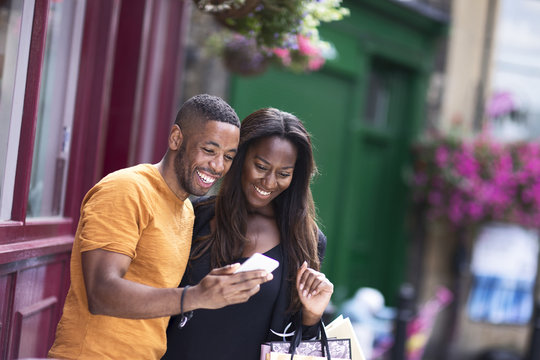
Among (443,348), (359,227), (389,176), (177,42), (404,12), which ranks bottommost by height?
(443,348)

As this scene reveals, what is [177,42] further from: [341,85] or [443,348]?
[443,348]

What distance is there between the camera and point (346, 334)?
2.85 m

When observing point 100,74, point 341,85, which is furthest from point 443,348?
point 100,74

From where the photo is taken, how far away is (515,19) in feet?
30.6

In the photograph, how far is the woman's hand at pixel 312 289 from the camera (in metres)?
2.67

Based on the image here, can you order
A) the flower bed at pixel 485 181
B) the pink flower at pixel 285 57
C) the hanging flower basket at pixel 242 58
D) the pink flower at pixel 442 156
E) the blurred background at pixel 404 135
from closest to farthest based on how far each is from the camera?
1. the pink flower at pixel 285 57
2. the hanging flower basket at pixel 242 58
3. the blurred background at pixel 404 135
4. the flower bed at pixel 485 181
5. the pink flower at pixel 442 156

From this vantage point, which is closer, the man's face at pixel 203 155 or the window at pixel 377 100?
the man's face at pixel 203 155

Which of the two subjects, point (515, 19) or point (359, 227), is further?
point (515, 19)

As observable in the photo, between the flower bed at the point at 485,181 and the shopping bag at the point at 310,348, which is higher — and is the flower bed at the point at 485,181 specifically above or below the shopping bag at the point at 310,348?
above

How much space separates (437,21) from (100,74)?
18.3ft

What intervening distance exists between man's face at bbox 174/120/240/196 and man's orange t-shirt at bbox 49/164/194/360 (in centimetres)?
8

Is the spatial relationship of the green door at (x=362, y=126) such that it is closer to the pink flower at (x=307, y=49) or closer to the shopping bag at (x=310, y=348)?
the pink flower at (x=307, y=49)

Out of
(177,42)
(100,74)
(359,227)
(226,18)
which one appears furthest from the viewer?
(359,227)

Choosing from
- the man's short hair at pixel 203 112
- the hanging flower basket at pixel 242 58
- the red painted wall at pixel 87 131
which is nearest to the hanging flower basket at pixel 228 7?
the red painted wall at pixel 87 131
